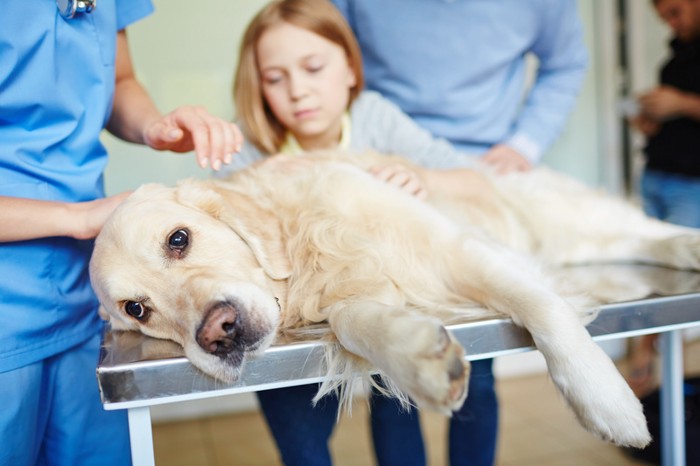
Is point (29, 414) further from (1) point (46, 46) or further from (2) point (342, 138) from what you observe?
(2) point (342, 138)

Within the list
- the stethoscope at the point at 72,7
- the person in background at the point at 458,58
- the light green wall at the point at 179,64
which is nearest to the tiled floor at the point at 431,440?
the person in background at the point at 458,58

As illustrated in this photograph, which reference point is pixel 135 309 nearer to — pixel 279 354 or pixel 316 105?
pixel 279 354

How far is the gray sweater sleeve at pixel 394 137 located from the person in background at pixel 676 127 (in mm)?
1118

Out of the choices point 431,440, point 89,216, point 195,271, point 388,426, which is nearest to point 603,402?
point 388,426

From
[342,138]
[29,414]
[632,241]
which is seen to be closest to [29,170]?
[29,414]

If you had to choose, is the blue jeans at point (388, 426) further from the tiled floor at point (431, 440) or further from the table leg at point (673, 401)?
the tiled floor at point (431, 440)

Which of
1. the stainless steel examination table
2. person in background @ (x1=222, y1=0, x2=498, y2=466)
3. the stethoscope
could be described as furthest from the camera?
person in background @ (x1=222, y1=0, x2=498, y2=466)

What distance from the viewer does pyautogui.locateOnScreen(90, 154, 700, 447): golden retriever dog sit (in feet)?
3.14

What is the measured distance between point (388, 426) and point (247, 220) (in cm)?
62

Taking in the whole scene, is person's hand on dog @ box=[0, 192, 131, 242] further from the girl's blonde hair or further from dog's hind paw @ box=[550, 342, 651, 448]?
dog's hind paw @ box=[550, 342, 651, 448]

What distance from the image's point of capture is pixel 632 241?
5.78ft

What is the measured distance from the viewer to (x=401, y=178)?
1.45 meters

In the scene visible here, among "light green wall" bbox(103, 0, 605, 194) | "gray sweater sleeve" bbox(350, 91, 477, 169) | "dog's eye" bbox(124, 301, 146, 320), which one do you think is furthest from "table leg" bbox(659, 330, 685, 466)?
"light green wall" bbox(103, 0, 605, 194)

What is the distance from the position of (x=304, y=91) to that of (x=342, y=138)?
0.22 metres
